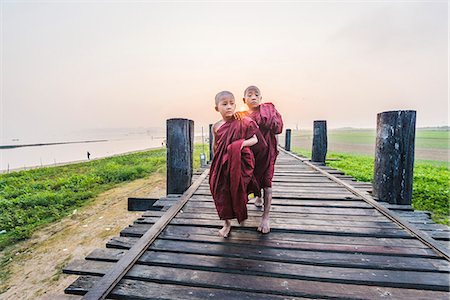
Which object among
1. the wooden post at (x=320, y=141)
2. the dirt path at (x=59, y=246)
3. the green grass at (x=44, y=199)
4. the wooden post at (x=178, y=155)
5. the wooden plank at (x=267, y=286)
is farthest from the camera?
the wooden post at (x=320, y=141)

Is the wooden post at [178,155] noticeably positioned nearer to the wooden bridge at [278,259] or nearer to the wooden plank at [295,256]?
the wooden bridge at [278,259]

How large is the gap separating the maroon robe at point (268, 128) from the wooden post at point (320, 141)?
508 centimetres

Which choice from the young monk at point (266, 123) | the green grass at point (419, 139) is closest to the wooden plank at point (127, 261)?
the young monk at point (266, 123)

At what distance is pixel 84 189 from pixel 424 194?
11271 mm

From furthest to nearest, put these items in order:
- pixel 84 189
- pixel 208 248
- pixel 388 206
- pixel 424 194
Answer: pixel 84 189 → pixel 424 194 → pixel 388 206 → pixel 208 248

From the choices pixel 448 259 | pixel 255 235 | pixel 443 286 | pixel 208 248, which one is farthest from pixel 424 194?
pixel 208 248

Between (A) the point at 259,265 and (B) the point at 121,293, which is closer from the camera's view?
(B) the point at 121,293

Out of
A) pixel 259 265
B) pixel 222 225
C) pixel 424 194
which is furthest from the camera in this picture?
pixel 424 194

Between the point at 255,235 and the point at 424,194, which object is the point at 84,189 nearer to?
the point at 255,235

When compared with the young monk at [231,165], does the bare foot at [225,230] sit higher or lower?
lower

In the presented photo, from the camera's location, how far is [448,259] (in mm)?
1884

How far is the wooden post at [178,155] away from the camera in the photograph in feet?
12.5

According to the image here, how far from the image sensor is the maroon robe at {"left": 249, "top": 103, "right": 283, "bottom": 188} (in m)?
2.66

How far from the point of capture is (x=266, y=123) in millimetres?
2705
